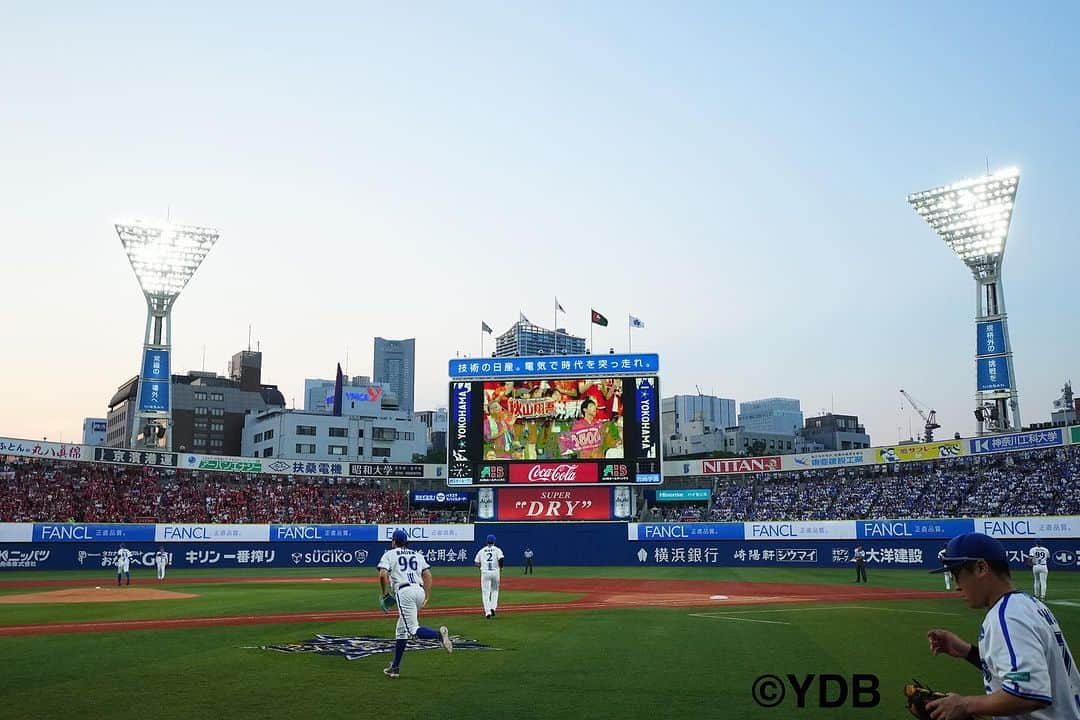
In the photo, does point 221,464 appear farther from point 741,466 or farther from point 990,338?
point 990,338

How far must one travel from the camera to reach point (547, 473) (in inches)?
2024

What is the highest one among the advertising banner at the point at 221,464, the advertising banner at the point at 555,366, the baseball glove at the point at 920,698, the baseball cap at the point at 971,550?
the advertising banner at the point at 555,366

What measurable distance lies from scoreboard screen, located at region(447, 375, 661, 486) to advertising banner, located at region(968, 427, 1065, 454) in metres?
24.4

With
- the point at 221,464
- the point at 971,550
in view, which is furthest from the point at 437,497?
the point at 971,550

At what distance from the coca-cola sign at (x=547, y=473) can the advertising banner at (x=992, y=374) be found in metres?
32.5

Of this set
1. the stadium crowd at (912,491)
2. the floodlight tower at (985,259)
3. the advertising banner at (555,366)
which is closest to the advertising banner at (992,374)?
the floodlight tower at (985,259)

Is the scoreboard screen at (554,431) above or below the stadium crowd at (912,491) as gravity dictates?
above

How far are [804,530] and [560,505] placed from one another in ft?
50.4

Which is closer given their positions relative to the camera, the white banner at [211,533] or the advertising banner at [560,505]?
the white banner at [211,533]

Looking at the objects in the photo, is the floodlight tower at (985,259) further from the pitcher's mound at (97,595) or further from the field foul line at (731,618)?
the pitcher's mound at (97,595)

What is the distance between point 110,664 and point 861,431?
632 ft

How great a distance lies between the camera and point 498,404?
51.8 metres

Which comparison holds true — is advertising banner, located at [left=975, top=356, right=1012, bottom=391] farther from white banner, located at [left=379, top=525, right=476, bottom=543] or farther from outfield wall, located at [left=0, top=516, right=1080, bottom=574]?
white banner, located at [left=379, top=525, right=476, bottom=543]

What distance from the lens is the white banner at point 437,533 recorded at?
54906 millimetres
